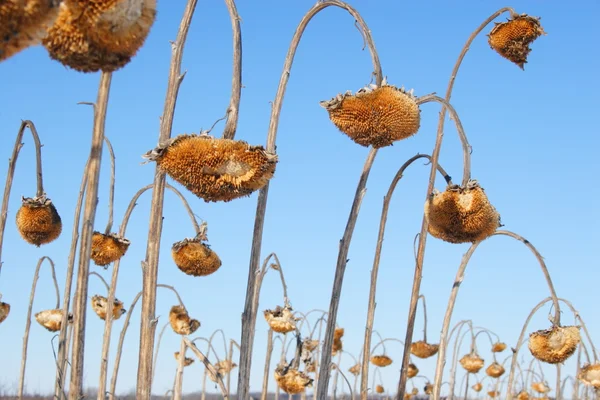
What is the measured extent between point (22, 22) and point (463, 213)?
3.47m

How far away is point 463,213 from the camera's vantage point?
459 centimetres

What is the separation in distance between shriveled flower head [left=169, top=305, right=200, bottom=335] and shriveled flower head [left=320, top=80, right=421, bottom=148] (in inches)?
272

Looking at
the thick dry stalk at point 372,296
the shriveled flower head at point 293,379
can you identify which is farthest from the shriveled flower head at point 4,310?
the thick dry stalk at point 372,296

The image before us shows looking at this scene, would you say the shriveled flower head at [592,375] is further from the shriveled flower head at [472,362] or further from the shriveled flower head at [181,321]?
the shriveled flower head at [181,321]

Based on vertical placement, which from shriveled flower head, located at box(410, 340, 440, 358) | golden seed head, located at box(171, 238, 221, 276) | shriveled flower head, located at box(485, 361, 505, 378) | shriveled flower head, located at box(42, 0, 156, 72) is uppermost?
shriveled flower head, located at box(42, 0, 156, 72)

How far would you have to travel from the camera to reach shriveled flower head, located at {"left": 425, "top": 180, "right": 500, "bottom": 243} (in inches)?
181

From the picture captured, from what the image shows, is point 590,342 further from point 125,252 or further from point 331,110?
point 331,110

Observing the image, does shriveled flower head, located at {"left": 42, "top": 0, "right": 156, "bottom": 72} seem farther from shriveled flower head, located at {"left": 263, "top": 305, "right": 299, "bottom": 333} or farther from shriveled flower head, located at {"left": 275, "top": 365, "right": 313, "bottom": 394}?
shriveled flower head, located at {"left": 275, "top": 365, "right": 313, "bottom": 394}

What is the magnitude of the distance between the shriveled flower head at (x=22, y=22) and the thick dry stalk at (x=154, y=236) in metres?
2.40

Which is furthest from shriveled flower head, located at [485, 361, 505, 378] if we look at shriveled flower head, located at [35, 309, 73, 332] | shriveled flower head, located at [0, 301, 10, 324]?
shriveled flower head, located at [0, 301, 10, 324]

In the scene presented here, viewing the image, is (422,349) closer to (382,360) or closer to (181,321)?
(181,321)

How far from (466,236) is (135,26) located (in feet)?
10.7

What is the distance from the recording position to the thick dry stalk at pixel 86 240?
398cm

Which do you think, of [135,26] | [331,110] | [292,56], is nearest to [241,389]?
[331,110]
